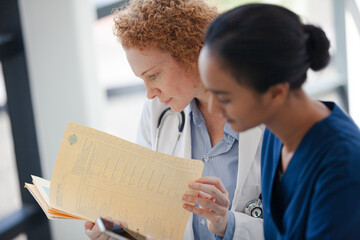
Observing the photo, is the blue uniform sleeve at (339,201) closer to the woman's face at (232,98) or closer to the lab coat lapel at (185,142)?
the woman's face at (232,98)

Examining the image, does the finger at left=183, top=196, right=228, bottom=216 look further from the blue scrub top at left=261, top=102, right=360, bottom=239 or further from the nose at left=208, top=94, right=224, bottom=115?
the nose at left=208, top=94, right=224, bottom=115

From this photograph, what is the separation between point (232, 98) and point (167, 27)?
1.78 feet

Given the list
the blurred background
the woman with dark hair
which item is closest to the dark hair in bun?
the woman with dark hair

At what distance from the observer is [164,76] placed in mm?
1272

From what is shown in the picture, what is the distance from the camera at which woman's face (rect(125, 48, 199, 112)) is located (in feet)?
4.06

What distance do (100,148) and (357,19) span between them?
3156 millimetres

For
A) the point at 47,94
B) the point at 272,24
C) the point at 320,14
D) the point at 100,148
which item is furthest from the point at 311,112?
the point at 320,14

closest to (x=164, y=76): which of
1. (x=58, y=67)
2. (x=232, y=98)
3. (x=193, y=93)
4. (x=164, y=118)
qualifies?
(x=193, y=93)

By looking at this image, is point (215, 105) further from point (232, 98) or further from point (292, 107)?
point (292, 107)

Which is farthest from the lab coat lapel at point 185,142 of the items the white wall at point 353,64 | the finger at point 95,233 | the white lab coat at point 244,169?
the white wall at point 353,64

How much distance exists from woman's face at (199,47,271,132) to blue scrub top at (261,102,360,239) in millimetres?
126

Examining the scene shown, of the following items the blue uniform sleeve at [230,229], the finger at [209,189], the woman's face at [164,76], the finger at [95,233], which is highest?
the woman's face at [164,76]

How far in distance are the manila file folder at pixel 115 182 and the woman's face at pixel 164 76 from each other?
259mm

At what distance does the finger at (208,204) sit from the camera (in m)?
1.11
